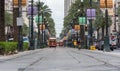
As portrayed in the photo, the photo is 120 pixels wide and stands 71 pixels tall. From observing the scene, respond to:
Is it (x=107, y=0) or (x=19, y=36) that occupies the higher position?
(x=107, y=0)

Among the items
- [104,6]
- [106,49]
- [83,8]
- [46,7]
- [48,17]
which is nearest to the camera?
[104,6]

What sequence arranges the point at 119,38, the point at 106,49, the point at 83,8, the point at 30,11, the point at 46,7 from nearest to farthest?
the point at 106,49 → the point at 30,11 → the point at 83,8 → the point at 119,38 → the point at 46,7

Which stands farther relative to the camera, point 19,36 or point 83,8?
point 83,8

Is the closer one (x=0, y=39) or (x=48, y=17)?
(x=0, y=39)

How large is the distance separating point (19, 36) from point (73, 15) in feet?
223

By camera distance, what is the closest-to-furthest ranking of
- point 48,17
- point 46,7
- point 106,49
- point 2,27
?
point 2,27 < point 106,49 < point 46,7 < point 48,17

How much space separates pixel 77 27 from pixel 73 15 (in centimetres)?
400

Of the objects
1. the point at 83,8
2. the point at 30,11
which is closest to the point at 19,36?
the point at 30,11

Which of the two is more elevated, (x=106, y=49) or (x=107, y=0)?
(x=107, y=0)

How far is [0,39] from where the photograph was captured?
44.4m

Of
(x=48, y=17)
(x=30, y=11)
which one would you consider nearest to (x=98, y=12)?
(x=30, y=11)

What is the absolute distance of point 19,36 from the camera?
2267 inches

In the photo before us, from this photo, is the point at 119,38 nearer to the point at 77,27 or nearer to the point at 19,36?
the point at 77,27

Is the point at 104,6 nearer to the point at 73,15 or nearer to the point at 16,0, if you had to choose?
the point at 16,0
